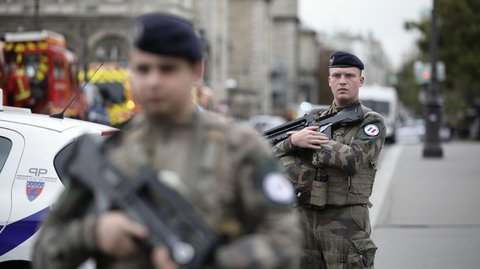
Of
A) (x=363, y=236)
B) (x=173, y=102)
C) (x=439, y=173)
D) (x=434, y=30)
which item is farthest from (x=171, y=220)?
(x=434, y=30)

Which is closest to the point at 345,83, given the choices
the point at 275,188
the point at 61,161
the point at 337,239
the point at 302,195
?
the point at 302,195

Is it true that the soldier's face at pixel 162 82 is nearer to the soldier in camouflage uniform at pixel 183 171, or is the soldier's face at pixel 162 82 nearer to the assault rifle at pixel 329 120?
the soldier in camouflage uniform at pixel 183 171

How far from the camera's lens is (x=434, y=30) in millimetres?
19609

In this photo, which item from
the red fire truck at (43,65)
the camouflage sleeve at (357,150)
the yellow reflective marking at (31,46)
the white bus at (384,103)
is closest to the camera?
the camouflage sleeve at (357,150)

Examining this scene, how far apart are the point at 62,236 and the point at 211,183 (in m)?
0.54

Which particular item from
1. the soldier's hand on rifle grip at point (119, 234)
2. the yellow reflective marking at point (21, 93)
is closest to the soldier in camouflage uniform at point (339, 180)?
the soldier's hand on rifle grip at point (119, 234)

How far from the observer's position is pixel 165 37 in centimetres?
189

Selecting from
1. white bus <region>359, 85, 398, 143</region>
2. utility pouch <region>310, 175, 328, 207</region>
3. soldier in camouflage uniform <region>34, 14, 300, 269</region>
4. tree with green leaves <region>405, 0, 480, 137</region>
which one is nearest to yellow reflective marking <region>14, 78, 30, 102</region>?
utility pouch <region>310, 175, 328, 207</region>

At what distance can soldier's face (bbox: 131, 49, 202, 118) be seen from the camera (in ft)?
6.25

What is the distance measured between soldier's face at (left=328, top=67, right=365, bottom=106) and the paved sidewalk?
9.48 feet

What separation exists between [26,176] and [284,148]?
1.73m

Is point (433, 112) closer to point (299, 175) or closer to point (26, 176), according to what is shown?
point (299, 175)

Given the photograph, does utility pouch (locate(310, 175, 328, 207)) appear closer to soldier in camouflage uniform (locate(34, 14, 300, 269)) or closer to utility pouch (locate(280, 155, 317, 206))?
utility pouch (locate(280, 155, 317, 206))

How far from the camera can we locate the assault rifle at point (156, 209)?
5.76 ft
